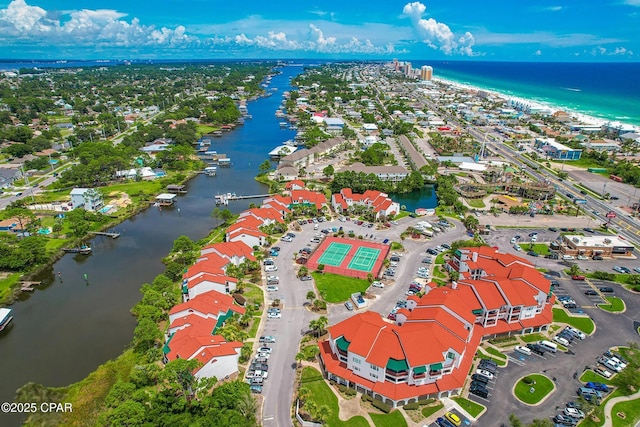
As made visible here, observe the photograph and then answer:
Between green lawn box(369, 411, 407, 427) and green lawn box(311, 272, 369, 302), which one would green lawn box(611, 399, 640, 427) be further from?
green lawn box(311, 272, 369, 302)

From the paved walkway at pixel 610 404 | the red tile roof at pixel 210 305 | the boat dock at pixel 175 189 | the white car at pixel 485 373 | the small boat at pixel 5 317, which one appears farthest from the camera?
the boat dock at pixel 175 189

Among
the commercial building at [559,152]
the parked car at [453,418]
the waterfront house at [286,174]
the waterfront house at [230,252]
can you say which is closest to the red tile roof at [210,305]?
the waterfront house at [230,252]

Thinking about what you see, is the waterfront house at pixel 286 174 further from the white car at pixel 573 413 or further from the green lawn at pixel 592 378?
the white car at pixel 573 413

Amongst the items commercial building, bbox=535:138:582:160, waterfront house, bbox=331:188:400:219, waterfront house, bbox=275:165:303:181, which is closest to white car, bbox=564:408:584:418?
waterfront house, bbox=331:188:400:219

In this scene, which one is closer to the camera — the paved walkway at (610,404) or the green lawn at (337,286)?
the paved walkway at (610,404)

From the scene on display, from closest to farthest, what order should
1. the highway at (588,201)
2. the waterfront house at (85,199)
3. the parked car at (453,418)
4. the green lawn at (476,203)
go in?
1. the parked car at (453,418)
2. the highway at (588,201)
3. the waterfront house at (85,199)
4. the green lawn at (476,203)

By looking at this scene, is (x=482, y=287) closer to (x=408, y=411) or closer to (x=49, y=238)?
(x=408, y=411)
